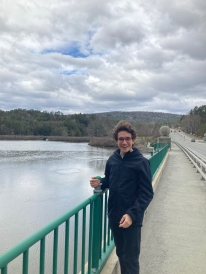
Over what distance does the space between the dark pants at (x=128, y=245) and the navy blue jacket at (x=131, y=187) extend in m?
0.08

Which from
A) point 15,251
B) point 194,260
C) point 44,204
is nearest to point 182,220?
point 194,260

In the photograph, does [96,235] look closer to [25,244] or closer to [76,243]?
[76,243]

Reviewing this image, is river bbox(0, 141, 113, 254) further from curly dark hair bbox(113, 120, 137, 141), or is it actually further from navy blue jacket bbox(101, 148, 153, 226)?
curly dark hair bbox(113, 120, 137, 141)

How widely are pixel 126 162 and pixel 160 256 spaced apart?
180cm

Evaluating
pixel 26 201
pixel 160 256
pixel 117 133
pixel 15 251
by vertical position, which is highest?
pixel 117 133

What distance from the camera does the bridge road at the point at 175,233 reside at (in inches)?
128

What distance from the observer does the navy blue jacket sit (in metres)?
2.23

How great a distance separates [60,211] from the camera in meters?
10.8

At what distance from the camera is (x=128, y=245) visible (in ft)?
7.76

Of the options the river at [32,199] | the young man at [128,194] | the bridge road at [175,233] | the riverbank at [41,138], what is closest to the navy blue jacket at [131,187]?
the young man at [128,194]

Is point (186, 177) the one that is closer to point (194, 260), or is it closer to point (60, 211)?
point (60, 211)

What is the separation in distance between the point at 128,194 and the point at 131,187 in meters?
0.06

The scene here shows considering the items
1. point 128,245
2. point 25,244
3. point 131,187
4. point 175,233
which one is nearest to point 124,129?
point 131,187

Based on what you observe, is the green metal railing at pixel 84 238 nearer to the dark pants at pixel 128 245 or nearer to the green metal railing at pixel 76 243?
the green metal railing at pixel 76 243
